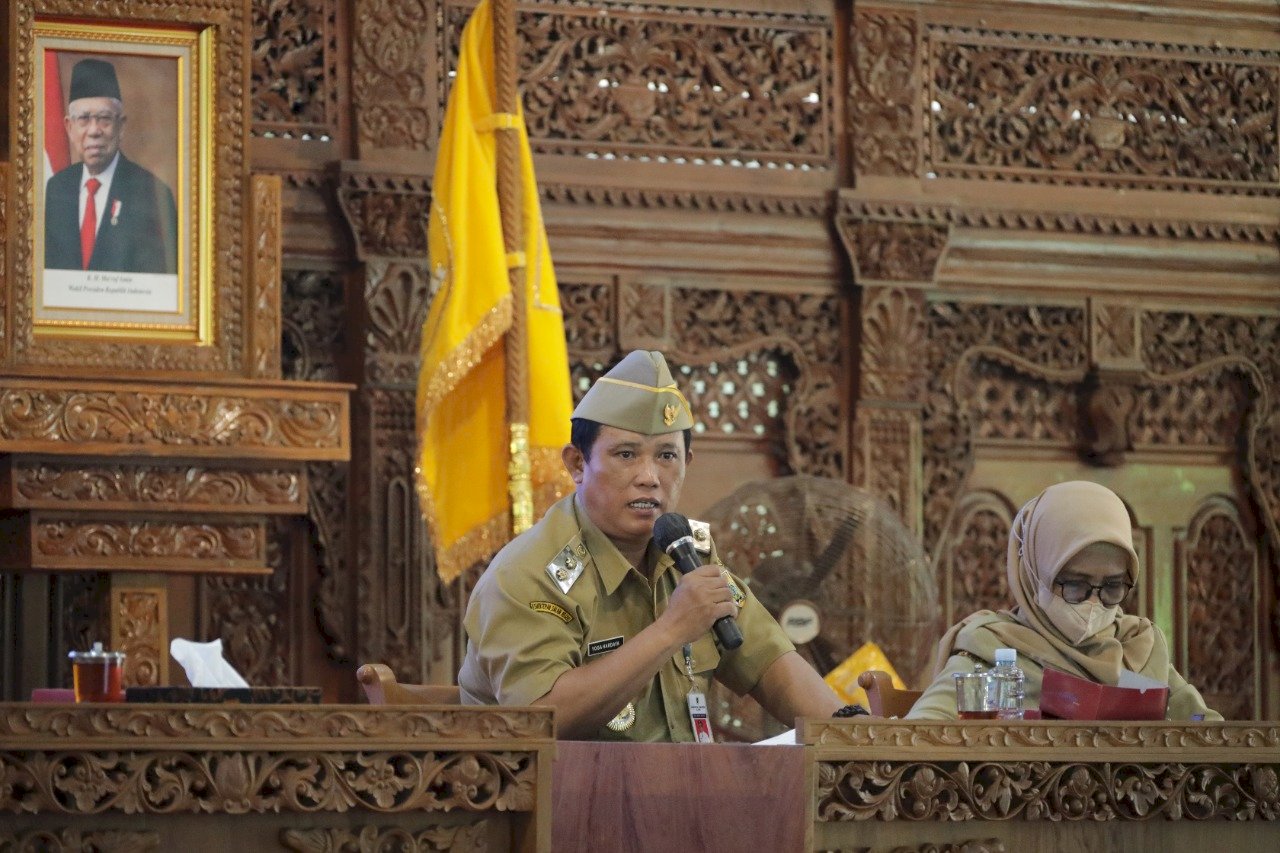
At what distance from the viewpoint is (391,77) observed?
5.61 metres

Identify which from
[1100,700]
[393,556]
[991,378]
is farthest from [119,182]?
[1100,700]

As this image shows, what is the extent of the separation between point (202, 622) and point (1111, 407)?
2.67 meters

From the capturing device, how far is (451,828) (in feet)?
8.24

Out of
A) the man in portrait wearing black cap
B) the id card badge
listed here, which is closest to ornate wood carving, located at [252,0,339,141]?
Result: the man in portrait wearing black cap

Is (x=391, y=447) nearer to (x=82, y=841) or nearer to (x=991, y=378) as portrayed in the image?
(x=991, y=378)

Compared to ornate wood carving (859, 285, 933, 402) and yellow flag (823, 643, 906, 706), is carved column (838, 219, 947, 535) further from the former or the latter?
yellow flag (823, 643, 906, 706)

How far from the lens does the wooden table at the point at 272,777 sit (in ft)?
7.83

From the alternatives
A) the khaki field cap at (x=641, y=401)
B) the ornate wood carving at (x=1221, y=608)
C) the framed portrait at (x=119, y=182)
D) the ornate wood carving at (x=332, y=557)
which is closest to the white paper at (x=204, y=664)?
the framed portrait at (x=119, y=182)

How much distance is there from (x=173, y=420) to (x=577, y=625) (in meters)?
1.70

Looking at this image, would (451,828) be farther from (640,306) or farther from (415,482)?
(640,306)

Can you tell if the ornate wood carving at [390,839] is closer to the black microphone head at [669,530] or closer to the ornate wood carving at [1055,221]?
the black microphone head at [669,530]

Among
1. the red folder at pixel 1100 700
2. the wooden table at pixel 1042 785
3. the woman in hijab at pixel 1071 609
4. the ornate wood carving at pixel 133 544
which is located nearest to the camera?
the wooden table at pixel 1042 785

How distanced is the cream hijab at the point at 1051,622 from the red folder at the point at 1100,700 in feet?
1.28

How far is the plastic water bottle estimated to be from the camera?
2934mm
